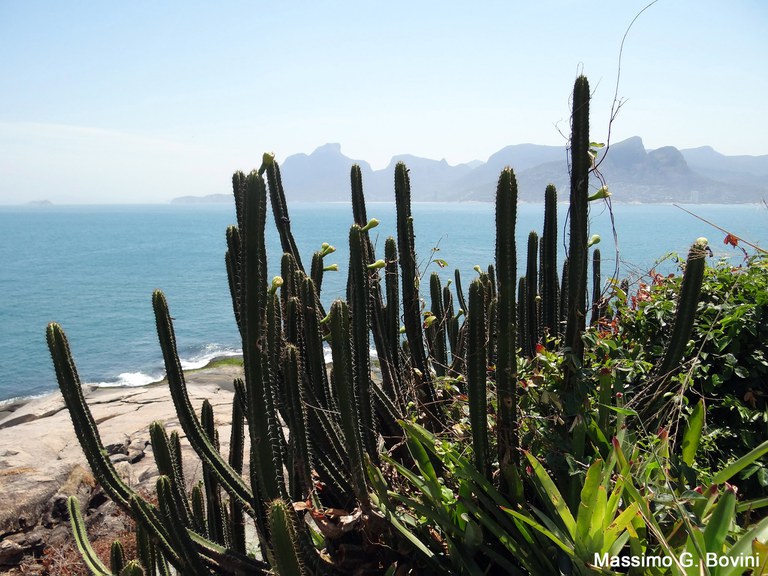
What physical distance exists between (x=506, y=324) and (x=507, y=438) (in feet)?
1.74

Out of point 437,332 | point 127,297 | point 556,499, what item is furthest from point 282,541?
point 127,297

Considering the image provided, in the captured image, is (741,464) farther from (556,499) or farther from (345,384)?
(345,384)

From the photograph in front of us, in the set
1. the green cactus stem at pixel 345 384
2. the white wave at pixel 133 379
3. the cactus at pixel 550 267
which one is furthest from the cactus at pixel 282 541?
the white wave at pixel 133 379

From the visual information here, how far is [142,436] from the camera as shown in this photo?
346 inches

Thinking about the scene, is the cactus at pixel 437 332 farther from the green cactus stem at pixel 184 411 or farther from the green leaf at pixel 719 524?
the green leaf at pixel 719 524

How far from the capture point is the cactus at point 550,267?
407 cm

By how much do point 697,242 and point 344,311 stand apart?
1698 mm

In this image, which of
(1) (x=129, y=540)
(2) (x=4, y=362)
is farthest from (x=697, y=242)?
(2) (x=4, y=362)

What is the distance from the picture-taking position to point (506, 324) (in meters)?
2.62

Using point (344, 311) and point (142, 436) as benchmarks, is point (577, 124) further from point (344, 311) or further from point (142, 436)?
point (142, 436)

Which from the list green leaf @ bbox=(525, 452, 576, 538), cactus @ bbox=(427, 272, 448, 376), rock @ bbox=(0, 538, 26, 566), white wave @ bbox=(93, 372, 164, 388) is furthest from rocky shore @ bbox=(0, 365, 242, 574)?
white wave @ bbox=(93, 372, 164, 388)

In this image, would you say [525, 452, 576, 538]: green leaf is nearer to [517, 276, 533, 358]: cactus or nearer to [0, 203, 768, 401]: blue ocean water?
[0, 203, 768, 401]: blue ocean water

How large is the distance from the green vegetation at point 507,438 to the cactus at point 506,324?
1 centimetres

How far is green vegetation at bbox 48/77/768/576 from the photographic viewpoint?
2.19m
